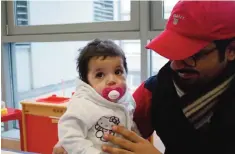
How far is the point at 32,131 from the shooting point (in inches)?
81.2

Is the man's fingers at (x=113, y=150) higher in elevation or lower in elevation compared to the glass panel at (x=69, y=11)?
lower

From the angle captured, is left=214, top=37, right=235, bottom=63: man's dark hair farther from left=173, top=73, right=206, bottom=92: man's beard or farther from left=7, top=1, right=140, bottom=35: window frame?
left=7, top=1, right=140, bottom=35: window frame

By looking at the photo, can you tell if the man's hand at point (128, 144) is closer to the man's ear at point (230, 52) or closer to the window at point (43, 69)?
the man's ear at point (230, 52)

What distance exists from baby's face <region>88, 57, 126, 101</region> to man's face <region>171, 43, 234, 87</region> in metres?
0.19

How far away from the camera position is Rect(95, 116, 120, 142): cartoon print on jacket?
38.3 inches

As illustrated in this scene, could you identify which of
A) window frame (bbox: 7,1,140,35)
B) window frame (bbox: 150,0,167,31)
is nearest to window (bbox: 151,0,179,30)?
window frame (bbox: 150,0,167,31)

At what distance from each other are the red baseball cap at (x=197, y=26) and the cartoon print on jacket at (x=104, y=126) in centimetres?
28

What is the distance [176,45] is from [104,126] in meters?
0.35

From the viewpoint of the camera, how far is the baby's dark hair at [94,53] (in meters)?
1.02

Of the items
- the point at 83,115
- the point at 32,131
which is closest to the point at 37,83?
the point at 32,131

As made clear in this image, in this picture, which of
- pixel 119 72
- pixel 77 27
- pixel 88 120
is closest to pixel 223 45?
pixel 119 72

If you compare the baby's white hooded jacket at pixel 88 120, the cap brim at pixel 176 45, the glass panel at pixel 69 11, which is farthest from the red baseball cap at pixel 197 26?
the glass panel at pixel 69 11

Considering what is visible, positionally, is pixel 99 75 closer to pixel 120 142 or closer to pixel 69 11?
pixel 120 142

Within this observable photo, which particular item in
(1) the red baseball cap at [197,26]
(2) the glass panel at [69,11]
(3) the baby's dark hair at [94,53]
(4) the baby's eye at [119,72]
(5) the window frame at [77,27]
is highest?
(2) the glass panel at [69,11]
